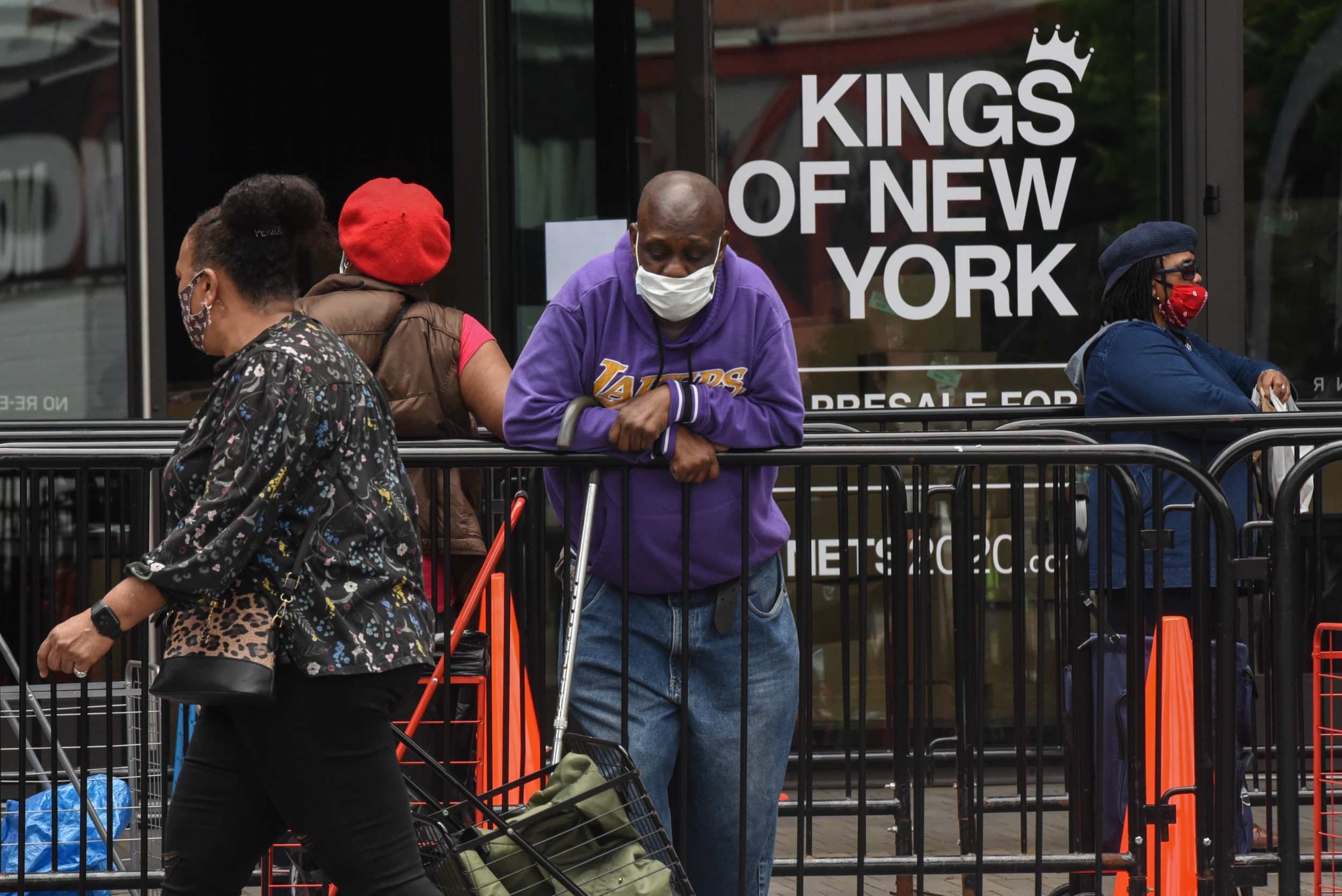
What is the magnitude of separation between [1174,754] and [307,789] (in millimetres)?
2414

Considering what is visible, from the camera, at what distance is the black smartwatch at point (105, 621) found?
2.98 meters

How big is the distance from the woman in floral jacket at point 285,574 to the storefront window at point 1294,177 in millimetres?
5101

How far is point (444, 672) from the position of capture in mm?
4020

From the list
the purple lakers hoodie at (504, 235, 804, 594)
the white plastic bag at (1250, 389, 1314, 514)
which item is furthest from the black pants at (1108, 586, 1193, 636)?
the purple lakers hoodie at (504, 235, 804, 594)

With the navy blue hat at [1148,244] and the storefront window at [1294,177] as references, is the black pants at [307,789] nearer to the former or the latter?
the navy blue hat at [1148,244]

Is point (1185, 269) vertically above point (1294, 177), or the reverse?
point (1294, 177)

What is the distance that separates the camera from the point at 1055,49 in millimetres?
6969

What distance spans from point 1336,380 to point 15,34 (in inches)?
238

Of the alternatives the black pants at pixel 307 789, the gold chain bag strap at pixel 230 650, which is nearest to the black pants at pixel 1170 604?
the black pants at pixel 307 789

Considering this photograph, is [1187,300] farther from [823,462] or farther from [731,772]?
[731,772]

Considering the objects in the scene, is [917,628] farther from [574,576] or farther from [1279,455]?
[1279,455]

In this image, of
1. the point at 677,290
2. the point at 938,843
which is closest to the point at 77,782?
the point at 677,290

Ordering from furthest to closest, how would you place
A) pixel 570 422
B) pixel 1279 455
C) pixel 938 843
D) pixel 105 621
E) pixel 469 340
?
pixel 938 843, pixel 1279 455, pixel 469 340, pixel 570 422, pixel 105 621

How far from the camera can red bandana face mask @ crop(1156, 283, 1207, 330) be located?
17.8ft
